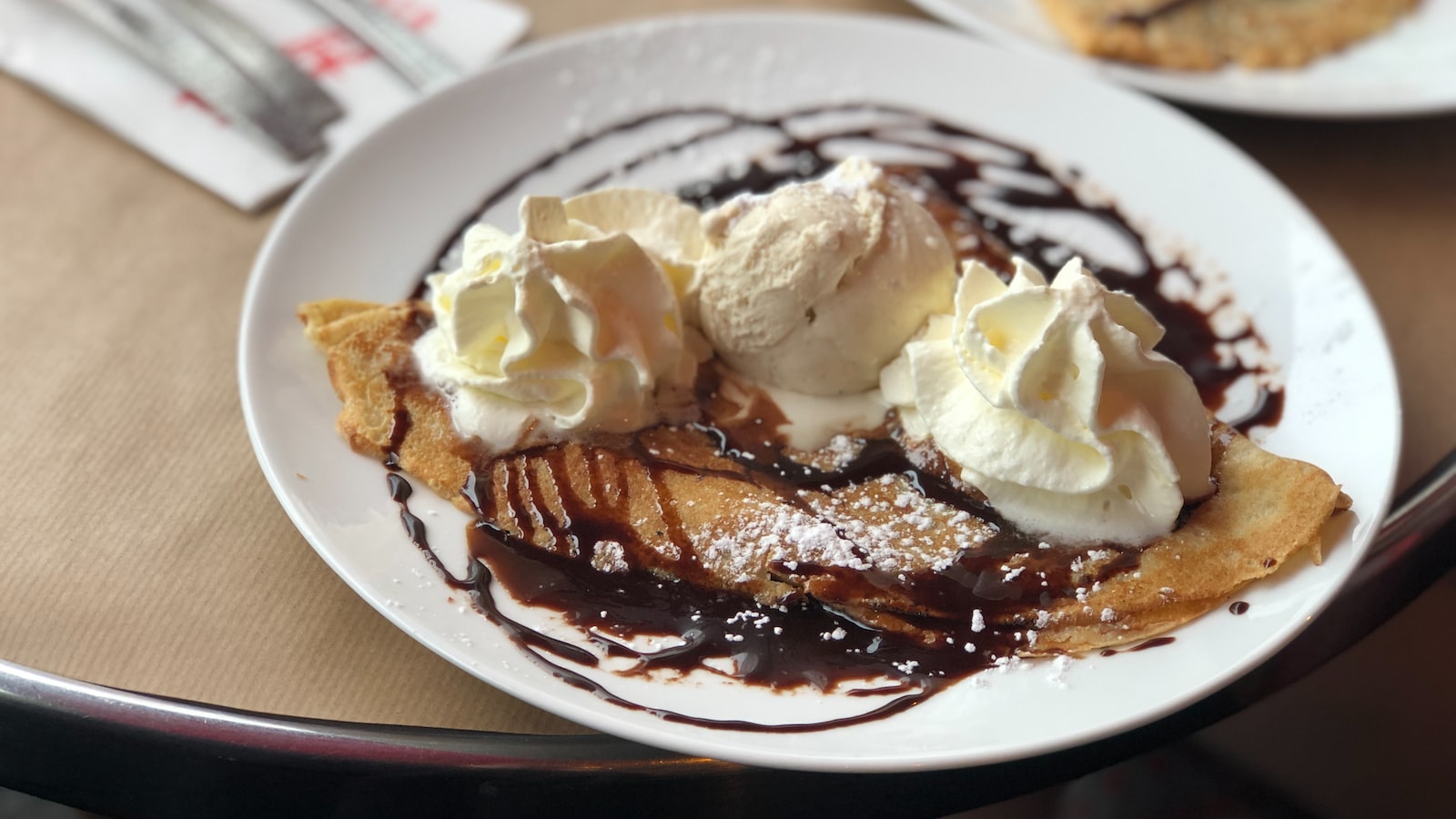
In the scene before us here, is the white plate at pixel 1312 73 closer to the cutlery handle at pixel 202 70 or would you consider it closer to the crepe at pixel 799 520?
the crepe at pixel 799 520

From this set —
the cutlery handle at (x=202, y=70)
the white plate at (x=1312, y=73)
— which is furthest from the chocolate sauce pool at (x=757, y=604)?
the cutlery handle at (x=202, y=70)

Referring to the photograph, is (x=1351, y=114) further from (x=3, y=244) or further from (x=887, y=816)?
(x=3, y=244)

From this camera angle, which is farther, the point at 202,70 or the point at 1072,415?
the point at 202,70

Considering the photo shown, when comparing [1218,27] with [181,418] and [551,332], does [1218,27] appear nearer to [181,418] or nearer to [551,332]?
[551,332]

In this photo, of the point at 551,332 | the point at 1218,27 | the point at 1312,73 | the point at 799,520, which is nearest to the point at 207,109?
the point at 551,332

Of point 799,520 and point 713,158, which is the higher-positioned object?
point 713,158

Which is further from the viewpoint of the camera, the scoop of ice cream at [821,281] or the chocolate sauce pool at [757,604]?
the scoop of ice cream at [821,281]

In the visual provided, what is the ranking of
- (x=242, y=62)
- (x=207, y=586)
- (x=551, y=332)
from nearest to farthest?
(x=207, y=586)
(x=551, y=332)
(x=242, y=62)
